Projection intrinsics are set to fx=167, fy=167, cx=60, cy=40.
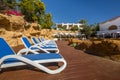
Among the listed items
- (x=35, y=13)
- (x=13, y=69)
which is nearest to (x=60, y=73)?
(x=13, y=69)

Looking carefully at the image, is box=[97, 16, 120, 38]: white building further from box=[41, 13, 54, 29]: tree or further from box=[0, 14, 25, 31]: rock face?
box=[0, 14, 25, 31]: rock face

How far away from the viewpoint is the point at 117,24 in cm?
4378

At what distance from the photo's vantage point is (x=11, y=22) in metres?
15.5

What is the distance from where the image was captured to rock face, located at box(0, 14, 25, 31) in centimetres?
1459

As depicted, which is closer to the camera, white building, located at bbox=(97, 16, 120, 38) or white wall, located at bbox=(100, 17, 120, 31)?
white building, located at bbox=(97, 16, 120, 38)

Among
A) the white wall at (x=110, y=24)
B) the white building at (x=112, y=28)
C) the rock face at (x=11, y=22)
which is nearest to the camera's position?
the rock face at (x=11, y=22)

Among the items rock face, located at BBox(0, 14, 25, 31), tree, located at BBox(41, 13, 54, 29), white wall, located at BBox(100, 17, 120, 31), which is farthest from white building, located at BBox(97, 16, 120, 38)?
rock face, located at BBox(0, 14, 25, 31)

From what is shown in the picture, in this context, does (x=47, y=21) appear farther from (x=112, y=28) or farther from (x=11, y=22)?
(x=112, y=28)

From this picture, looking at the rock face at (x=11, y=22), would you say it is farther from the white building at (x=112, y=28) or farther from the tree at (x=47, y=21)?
the white building at (x=112, y=28)

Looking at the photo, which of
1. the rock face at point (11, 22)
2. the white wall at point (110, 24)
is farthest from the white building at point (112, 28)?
the rock face at point (11, 22)

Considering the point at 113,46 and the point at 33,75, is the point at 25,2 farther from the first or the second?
the point at 33,75

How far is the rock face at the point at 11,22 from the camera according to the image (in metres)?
14.6

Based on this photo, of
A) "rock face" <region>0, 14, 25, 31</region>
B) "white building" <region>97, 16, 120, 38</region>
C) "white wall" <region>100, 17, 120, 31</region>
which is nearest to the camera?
"rock face" <region>0, 14, 25, 31</region>

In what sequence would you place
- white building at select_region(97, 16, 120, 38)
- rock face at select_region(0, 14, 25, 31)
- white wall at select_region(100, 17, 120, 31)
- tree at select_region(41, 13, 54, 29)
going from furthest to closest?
white wall at select_region(100, 17, 120, 31) < white building at select_region(97, 16, 120, 38) < tree at select_region(41, 13, 54, 29) < rock face at select_region(0, 14, 25, 31)
